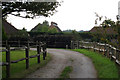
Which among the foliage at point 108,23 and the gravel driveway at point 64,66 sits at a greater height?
the foliage at point 108,23

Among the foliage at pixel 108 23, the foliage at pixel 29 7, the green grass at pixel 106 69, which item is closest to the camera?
the green grass at pixel 106 69

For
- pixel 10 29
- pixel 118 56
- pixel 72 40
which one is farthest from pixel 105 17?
pixel 10 29

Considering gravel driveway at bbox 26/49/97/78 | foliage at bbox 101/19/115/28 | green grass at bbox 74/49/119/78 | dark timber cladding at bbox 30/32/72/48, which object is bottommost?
gravel driveway at bbox 26/49/97/78

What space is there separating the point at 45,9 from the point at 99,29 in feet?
15.6

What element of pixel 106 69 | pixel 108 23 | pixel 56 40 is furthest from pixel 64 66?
pixel 56 40

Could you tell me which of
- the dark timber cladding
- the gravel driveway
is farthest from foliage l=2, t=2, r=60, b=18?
the dark timber cladding

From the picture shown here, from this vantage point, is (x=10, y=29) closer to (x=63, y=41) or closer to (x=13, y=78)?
(x=63, y=41)

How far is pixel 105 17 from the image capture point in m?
9.40

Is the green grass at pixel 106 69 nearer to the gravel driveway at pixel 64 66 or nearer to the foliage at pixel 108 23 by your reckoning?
the gravel driveway at pixel 64 66

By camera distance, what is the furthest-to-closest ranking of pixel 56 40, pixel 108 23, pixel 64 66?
pixel 56 40
pixel 64 66
pixel 108 23

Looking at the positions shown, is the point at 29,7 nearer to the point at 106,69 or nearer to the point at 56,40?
the point at 106,69

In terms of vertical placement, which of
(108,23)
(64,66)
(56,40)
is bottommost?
(64,66)

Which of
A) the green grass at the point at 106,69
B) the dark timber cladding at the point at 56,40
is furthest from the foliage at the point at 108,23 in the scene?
the dark timber cladding at the point at 56,40

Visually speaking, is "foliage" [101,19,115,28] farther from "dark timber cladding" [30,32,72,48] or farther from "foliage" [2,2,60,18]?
"dark timber cladding" [30,32,72,48]
